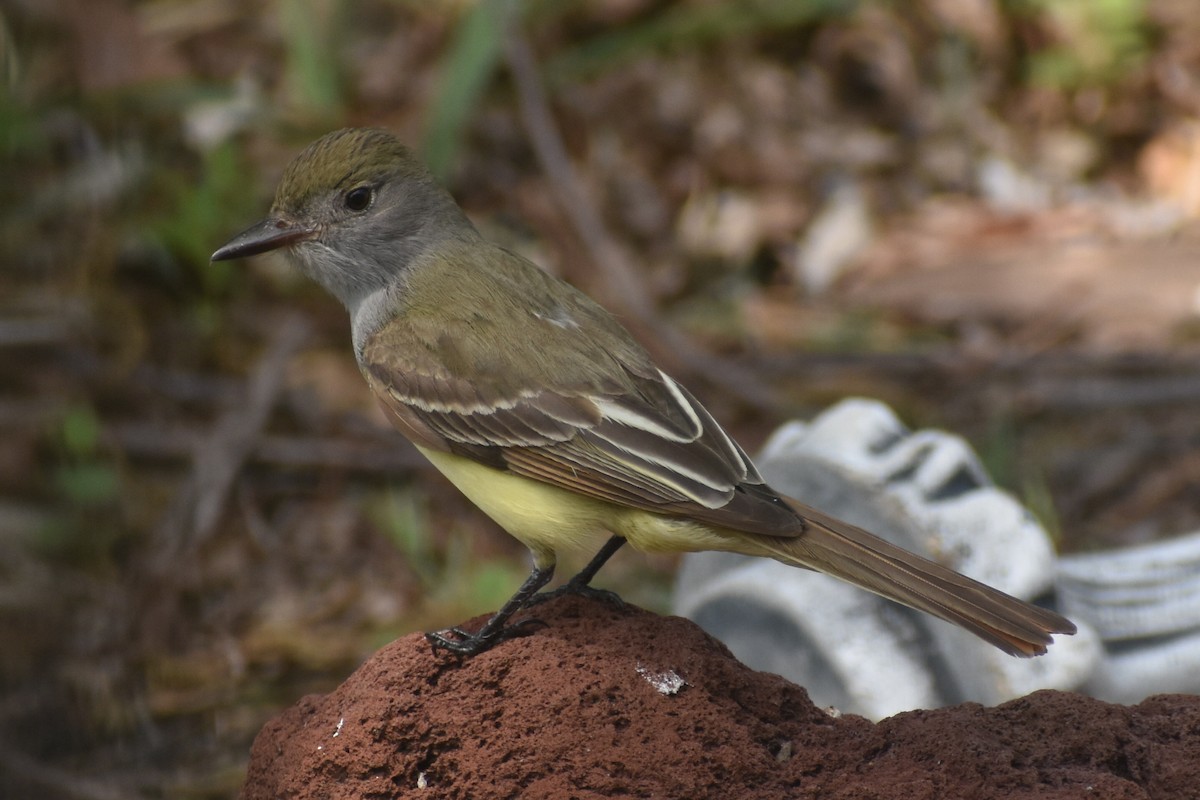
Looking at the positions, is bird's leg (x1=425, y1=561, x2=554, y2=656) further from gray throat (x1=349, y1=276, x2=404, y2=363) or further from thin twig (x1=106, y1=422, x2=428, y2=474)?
thin twig (x1=106, y1=422, x2=428, y2=474)

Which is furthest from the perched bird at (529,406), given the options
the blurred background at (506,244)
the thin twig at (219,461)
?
the thin twig at (219,461)

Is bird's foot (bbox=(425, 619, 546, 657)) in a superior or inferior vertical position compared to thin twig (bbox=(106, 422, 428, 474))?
inferior

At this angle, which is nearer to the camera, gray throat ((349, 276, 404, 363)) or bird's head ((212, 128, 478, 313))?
gray throat ((349, 276, 404, 363))

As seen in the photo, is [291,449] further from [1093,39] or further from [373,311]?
[1093,39]

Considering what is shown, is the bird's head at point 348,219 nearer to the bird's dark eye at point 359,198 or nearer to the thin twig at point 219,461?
the bird's dark eye at point 359,198

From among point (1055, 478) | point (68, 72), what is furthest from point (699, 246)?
point (68, 72)

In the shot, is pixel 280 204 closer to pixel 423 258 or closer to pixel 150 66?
pixel 423 258

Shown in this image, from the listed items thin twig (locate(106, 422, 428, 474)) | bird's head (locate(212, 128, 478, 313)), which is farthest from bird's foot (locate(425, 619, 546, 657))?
thin twig (locate(106, 422, 428, 474))
